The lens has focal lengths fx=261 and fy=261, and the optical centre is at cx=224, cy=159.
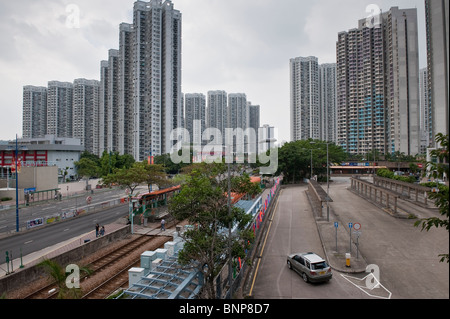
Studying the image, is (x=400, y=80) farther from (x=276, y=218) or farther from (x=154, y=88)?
(x=276, y=218)

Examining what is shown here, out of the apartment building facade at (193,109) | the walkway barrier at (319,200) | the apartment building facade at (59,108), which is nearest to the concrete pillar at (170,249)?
the walkway barrier at (319,200)

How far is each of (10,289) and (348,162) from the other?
80.6 metres

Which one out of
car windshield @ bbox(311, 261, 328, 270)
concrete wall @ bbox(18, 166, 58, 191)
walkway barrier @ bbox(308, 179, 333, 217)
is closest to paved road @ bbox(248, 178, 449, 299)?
car windshield @ bbox(311, 261, 328, 270)

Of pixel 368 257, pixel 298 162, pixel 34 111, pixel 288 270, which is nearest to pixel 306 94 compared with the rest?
pixel 298 162

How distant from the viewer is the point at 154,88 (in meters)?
80.8

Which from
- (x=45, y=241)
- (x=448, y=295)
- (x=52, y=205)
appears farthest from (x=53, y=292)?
(x=52, y=205)

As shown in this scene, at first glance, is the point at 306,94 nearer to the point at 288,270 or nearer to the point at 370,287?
the point at 288,270

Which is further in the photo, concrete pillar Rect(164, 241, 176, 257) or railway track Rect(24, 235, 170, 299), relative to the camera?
concrete pillar Rect(164, 241, 176, 257)

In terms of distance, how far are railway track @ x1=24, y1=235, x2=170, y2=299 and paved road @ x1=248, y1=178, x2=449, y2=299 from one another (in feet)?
23.4

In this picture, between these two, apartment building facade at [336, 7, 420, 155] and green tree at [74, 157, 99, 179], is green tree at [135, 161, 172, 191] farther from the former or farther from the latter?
apartment building facade at [336, 7, 420, 155]

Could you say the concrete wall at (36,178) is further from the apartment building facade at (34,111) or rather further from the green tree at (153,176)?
the apartment building facade at (34,111)

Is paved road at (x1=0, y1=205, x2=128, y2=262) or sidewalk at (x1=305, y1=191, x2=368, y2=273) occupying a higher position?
sidewalk at (x1=305, y1=191, x2=368, y2=273)

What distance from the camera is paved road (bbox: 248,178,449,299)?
10.2m

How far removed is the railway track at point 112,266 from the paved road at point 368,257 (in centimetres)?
714
